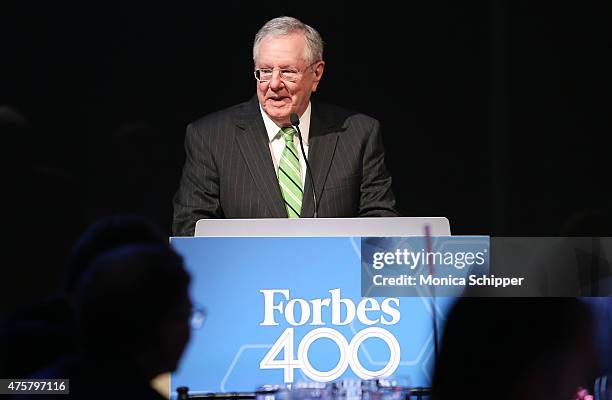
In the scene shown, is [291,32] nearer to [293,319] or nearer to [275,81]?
[275,81]

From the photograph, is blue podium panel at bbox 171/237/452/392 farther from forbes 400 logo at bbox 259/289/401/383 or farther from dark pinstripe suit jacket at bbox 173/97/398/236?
dark pinstripe suit jacket at bbox 173/97/398/236

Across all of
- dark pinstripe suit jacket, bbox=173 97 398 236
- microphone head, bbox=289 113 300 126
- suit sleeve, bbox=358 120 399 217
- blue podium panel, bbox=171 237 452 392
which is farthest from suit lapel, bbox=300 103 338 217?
blue podium panel, bbox=171 237 452 392

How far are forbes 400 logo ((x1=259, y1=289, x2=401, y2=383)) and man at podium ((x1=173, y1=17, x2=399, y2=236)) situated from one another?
39.5 inches

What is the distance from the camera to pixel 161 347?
1813 mm

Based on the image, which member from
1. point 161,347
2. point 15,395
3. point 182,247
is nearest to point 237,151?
point 182,247

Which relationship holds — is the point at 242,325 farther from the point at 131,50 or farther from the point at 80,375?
the point at 131,50

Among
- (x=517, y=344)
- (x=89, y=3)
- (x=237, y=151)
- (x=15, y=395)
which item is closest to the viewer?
(x=517, y=344)

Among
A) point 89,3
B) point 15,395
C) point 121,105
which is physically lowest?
point 15,395

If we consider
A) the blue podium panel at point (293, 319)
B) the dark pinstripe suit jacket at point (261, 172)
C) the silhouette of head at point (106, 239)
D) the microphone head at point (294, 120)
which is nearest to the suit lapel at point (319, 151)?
→ the dark pinstripe suit jacket at point (261, 172)

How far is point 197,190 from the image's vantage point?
345cm

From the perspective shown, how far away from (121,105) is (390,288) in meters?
2.97

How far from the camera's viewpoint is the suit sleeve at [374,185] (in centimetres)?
354

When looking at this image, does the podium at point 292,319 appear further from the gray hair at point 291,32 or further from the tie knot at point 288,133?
the gray hair at point 291,32

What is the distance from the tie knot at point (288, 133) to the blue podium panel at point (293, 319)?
45.1 inches
